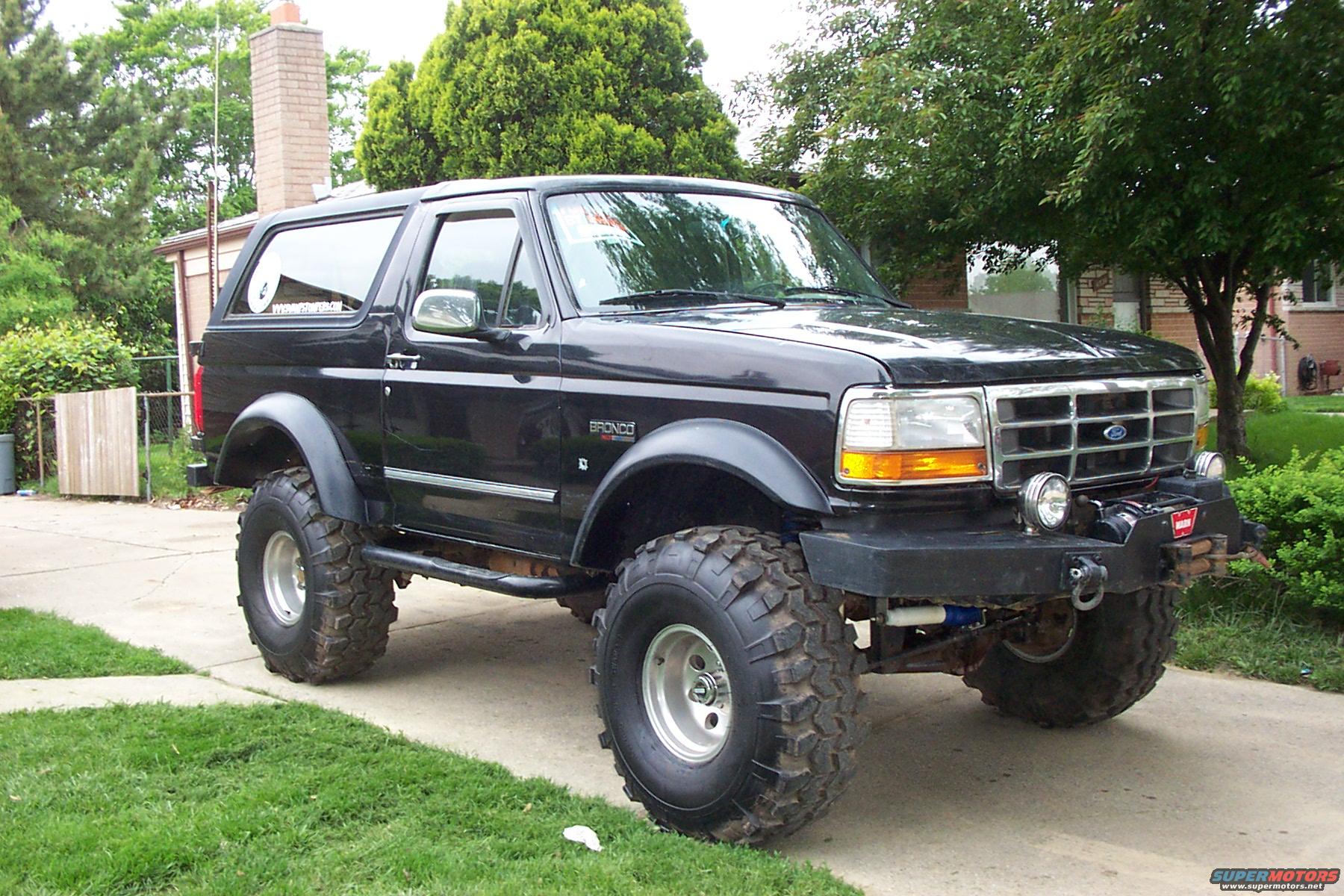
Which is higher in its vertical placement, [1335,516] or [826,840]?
[1335,516]

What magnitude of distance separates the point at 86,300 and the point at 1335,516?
2863 centimetres

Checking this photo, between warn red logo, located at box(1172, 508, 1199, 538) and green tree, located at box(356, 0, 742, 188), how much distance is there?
868 cm

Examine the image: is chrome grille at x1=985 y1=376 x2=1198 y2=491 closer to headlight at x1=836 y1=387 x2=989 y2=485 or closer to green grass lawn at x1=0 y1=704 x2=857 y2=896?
headlight at x1=836 y1=387 x2=989 y2=485

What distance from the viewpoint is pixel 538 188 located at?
525 centimetres

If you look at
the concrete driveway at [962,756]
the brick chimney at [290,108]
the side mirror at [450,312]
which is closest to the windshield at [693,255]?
the side mirror at [450,312]

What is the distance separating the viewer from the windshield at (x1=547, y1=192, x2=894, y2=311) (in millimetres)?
5047

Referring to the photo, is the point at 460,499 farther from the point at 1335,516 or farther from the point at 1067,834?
the point at 1335,516

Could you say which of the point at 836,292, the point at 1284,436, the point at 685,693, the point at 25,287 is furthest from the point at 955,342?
the point at 25,287

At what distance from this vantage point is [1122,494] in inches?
176

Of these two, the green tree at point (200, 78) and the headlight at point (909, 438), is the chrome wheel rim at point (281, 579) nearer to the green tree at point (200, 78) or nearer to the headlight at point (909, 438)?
the headlight at point (909, 438)

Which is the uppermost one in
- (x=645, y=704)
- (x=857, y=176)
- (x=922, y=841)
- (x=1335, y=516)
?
(x=857, y=176)

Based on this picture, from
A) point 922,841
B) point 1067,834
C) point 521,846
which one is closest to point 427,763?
point 521,846

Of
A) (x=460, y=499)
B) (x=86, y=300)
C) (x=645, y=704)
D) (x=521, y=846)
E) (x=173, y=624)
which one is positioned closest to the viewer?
(x=521, y=846)

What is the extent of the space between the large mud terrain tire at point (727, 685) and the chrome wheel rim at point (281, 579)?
2.53 metres
